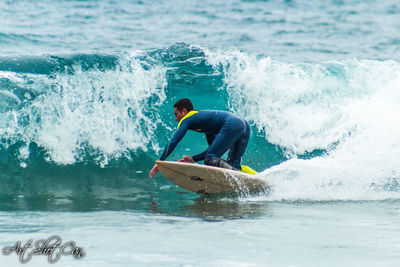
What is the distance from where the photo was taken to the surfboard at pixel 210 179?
5.88 meters

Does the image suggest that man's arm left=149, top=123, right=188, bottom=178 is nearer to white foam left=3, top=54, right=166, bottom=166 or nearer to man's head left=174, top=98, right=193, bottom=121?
man's head left=174, top=98, right=193, bottom=121

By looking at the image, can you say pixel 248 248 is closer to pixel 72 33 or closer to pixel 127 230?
pixel 127 230

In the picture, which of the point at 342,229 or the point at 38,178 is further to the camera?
the point at 38,178

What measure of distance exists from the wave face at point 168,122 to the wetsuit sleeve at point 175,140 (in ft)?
2.69

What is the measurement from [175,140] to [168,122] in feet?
12.0

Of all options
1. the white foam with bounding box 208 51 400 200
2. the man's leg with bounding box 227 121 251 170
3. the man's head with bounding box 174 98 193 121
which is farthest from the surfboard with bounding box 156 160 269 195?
the man's head with bounding box 174 98 193 121

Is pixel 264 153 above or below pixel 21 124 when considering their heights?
below

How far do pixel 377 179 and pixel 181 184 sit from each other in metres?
3.01

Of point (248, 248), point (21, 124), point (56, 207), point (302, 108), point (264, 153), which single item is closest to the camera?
point (248, 248)

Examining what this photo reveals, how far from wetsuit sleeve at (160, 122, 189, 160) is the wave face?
821mm

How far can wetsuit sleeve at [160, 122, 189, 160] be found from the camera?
578 cm

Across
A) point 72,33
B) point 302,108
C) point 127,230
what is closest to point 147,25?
point 72,33

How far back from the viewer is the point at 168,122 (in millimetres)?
9414

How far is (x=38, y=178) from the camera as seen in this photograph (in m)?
7.35
